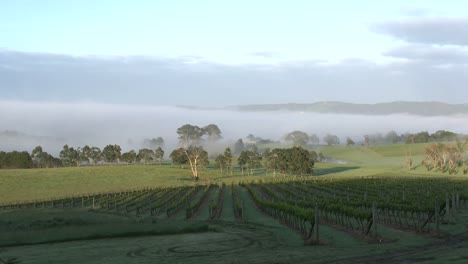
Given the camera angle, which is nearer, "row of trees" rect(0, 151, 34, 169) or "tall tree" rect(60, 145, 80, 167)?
"row of trees" rect(0, 151, 34, 169)

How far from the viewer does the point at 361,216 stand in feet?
86.6

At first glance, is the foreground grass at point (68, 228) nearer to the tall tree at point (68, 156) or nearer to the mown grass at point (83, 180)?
Result: the mown grass at point (83, 180)

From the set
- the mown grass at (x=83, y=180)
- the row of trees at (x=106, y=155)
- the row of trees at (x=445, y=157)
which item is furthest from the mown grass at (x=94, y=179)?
the row of trees at (x=106, y=155)

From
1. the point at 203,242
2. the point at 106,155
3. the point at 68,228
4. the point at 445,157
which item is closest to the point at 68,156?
the point at 106,155

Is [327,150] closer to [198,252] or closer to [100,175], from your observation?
[100,175]

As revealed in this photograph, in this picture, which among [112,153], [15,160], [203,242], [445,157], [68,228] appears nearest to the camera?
[203,242]

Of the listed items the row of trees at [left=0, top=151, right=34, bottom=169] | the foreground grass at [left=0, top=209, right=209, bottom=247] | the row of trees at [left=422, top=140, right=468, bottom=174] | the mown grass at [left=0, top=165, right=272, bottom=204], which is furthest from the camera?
the row of trees at [left=0, top=151, right=34, bottom=169]

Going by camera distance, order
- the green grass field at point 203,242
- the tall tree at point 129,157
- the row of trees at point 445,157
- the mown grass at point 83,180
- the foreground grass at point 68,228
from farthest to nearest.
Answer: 1. the tall tree at point 129,157
2. the row of trees at point 445,157
3. the mown grass at point 83,180
4. the foreground grass at point 68,228
5. the green grass field at point 203,242

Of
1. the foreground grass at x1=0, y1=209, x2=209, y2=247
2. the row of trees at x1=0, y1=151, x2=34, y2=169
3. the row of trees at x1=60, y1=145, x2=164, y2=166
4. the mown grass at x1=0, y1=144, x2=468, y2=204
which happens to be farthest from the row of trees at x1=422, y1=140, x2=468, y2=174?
the row of trees at x1=0, y1=151, x2=34, y2=169

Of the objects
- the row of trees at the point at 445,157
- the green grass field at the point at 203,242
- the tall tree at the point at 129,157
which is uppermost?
the tall tree at the point at 129,157

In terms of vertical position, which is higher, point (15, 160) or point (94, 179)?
point (15, 160)

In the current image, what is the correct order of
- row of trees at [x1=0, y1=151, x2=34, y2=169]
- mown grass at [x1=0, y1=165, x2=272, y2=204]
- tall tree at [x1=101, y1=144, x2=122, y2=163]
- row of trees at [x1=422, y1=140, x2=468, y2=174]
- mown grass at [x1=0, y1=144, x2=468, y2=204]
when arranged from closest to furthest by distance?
1. mown grass at [x1=0, y1=165, x2=272, y2=204]
2. mown grass at [x1=0, y1=144, x2=468, y2=204]
3. row of trees at [x1=422, y1=140, x2=468, y2=174]
4. row of trees at [x1=0, y1=151, x2=34, y2=169]
5. tall tree at [x1=101, y1=144, x2=122, y2=163]

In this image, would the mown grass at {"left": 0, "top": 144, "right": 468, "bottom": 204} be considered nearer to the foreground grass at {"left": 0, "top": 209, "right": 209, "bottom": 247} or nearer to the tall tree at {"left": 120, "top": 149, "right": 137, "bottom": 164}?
the tall tree at {"left": 120, "top": 149, "right": 137, "bottom": 164}

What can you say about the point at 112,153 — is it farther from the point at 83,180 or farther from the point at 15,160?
the point at 83,180
